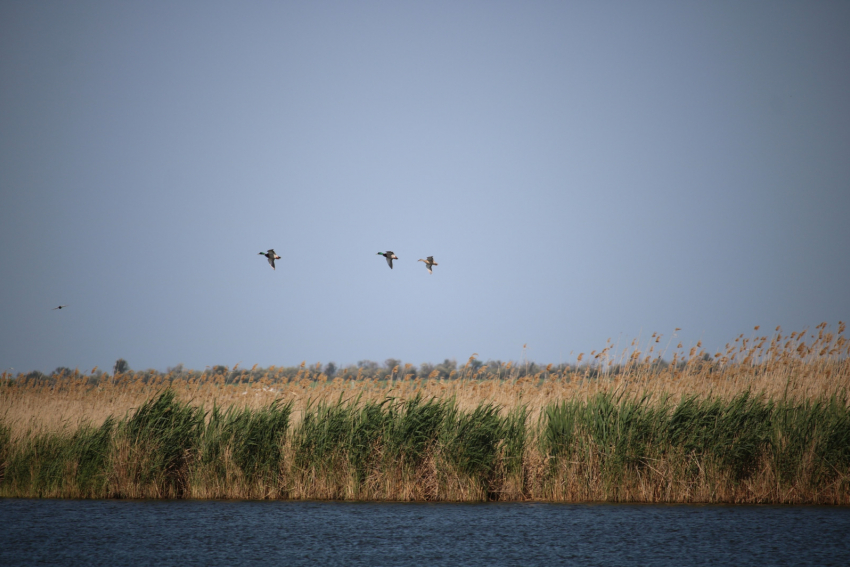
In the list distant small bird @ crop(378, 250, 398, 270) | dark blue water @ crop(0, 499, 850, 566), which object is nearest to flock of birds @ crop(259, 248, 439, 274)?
distant small bird @ crop(378, 250, 398, 270)

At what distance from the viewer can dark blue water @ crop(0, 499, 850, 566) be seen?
32.9 feet

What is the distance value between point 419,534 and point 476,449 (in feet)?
11.9

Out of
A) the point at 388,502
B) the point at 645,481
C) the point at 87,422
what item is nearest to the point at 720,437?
the point at 645,481

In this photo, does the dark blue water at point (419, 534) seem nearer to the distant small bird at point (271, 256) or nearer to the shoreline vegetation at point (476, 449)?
the shoreline vegetation at point (476, 449)

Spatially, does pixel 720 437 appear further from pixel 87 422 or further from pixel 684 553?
pixel 87 422

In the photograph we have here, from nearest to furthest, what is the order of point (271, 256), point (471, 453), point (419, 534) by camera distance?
1. point (419, 534)
2. point (471, 453)
3. point (271, 256)

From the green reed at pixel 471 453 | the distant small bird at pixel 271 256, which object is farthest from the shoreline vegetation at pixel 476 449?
the distant small bird at pixel 271 256

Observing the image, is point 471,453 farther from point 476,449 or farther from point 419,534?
point 419,534

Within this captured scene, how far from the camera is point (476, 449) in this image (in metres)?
14.7

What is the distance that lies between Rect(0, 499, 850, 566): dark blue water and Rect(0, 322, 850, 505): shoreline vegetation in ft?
2.57

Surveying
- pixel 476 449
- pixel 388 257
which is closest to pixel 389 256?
pixel 388 257

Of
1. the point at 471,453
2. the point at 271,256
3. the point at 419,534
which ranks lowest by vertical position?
the point at 419,534

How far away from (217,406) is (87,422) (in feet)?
11.6

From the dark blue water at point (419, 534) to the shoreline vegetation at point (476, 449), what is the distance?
2.57ft
